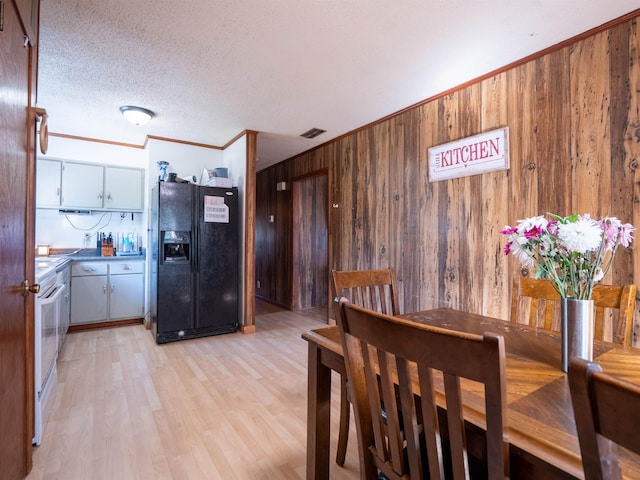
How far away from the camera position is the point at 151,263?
3.83 metres

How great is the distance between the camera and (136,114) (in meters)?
3.24

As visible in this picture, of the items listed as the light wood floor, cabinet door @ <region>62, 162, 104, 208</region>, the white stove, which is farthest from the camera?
cabinet door @ <region>62, 162, 104, 208</region>

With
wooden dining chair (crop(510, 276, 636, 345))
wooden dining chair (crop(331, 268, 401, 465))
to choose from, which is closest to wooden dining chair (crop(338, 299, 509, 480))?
wooden dining chair (crop(331, 268, 401, 465))

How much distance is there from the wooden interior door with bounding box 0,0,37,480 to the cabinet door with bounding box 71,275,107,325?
250cm

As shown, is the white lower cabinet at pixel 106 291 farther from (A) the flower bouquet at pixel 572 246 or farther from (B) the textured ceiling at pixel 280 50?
(A) the flower bouquet at pixel 572 246

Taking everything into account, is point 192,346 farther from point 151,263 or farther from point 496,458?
point 496,458

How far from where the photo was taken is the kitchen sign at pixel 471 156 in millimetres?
2453

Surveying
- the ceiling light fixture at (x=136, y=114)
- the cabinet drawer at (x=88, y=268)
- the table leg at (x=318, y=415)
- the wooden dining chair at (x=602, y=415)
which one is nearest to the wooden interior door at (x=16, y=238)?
the table leg at (x=318, y=415)

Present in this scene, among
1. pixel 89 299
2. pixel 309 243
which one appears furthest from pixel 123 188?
pixel 309 243

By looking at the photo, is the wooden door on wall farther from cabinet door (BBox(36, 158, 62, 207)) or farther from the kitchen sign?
cabinet door (BBox(36, 158, 62, 207))

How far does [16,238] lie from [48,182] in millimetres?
3178

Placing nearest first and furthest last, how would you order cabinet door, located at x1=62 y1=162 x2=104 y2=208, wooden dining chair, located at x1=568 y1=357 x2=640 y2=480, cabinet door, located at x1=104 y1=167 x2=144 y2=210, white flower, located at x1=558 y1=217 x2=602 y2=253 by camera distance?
wooden dining chair, located at x1=568 y1=357 x2=640 y2=480
white flower, located at x1=558 y1=217 x2=602 y2=253
cabinet door, located at x1=62 y1=162 x2=104 y2=208
cabinet door, located at x1=104 y1=167 x2=144 y2=210

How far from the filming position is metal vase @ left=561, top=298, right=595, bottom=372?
949 millimetres

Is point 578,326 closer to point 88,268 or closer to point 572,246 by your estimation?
point 572,246
